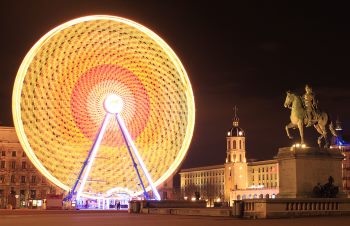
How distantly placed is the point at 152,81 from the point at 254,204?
66.7 ft

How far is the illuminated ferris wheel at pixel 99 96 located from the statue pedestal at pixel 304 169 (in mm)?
15875

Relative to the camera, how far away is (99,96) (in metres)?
50.5

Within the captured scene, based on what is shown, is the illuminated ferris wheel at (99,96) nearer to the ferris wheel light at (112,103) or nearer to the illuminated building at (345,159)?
the ferris wheel light at (112,103)

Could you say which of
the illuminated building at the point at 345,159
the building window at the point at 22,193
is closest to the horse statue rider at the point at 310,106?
the building window at the point at 22,193

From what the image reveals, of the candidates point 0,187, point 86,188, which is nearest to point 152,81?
point 86,188

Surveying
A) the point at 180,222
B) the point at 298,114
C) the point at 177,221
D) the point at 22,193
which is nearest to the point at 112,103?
the point at 298,114

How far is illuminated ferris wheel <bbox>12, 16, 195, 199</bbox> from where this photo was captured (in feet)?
159

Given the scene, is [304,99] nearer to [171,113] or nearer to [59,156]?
[171,113]

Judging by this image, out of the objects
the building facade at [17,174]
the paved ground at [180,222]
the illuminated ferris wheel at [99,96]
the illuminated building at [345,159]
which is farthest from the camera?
the illuminated building at [345,159]

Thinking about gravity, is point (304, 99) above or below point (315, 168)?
above

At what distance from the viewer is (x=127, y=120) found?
53250mm

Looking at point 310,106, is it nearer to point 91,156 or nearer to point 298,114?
point 298,114

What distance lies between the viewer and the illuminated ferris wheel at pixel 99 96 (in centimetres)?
4853

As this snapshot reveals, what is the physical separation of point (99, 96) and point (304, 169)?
20.3m
